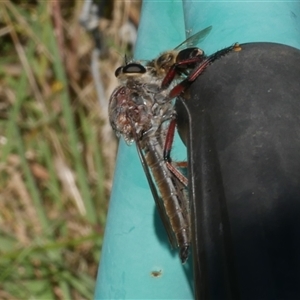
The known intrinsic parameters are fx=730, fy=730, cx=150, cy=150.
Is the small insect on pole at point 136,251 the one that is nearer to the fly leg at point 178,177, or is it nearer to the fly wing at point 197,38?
the fly leg at point 178,177

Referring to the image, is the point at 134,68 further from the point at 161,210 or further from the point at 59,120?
the point at 59,120

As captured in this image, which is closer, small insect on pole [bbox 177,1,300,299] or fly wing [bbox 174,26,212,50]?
small insect on pole [bbox 177,1,300,299]

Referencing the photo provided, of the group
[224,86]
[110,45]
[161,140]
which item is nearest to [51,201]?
[110,45]

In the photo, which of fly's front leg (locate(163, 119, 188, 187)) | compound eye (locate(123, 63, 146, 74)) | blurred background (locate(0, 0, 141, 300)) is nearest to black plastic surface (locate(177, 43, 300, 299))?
fly's front leg (locate(163, 119, 188, 187))

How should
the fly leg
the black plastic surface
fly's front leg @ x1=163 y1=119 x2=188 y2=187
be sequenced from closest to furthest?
the black plastic surface, the fly leg, fly's front leg @ x1=163 y1=119 x2=188 y2=187

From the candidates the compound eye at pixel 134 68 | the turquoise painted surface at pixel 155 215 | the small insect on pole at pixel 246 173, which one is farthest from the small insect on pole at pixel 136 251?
the small insect on pole at pixel 246 173

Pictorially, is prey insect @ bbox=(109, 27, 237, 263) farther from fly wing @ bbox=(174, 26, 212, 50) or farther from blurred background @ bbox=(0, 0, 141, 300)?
blurred background @ bbox=(0, 0, 141, 300)
